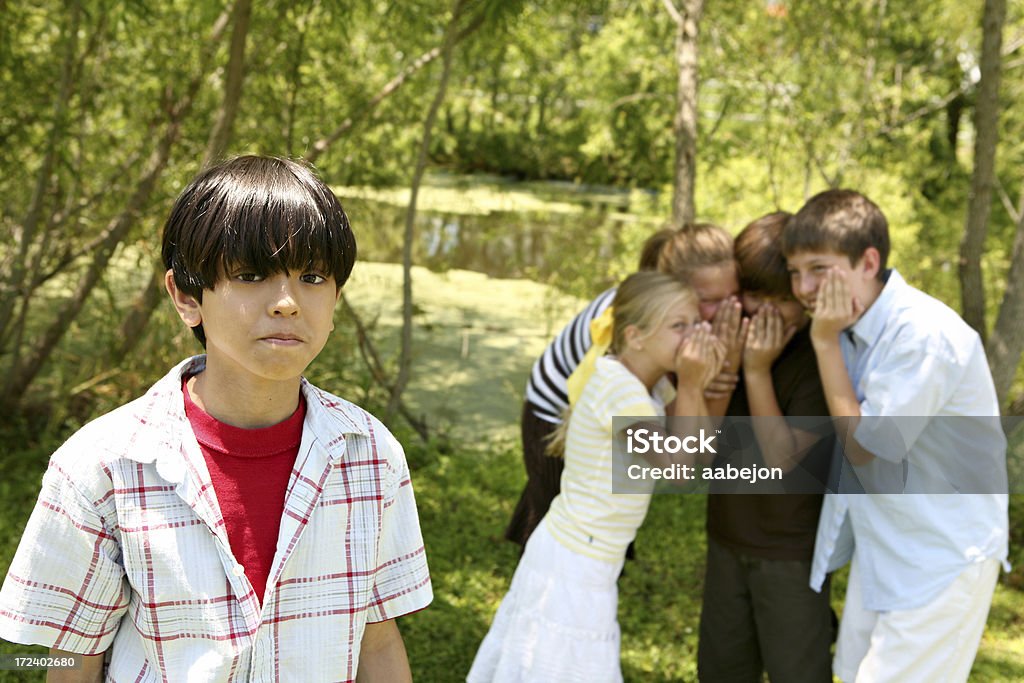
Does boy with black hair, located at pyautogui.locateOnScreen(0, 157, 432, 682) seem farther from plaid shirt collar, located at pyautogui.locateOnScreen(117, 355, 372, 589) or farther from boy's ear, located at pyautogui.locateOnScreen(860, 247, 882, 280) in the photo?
boy's ear, located at pyautogui.locateOnScreen(860, 247, 882, 280)

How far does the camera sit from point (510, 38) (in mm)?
4789

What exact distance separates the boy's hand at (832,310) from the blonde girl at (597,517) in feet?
0.77

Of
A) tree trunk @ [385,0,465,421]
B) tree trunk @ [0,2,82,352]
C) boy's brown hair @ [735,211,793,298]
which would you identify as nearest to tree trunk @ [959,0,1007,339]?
boy's brown hair @ [735,211,793,298]

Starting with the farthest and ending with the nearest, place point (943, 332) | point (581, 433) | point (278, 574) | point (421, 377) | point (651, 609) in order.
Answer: point (421, 377)
point (651, 609)
point (581, 433)
point (943, 332)
point (278, 574)

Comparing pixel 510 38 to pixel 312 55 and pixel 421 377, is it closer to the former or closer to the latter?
pixel 312 55

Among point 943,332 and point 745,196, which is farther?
point 745,196

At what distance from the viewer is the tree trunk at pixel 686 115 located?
3930 millimetres

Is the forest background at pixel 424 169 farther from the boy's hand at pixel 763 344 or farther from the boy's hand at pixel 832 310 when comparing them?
the boy's hand at pixel 832 310

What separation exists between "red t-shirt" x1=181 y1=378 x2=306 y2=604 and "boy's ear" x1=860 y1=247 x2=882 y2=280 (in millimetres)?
1489

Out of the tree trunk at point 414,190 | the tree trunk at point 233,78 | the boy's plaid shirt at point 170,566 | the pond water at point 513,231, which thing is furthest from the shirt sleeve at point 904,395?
the pond water at point 513,231

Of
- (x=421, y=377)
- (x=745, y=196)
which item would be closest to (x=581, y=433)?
→ (x=421, y=377)

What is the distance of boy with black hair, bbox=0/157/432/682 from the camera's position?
43.6 inches

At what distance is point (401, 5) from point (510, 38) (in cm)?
78

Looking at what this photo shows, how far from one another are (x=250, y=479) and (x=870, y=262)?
5.14 feet
